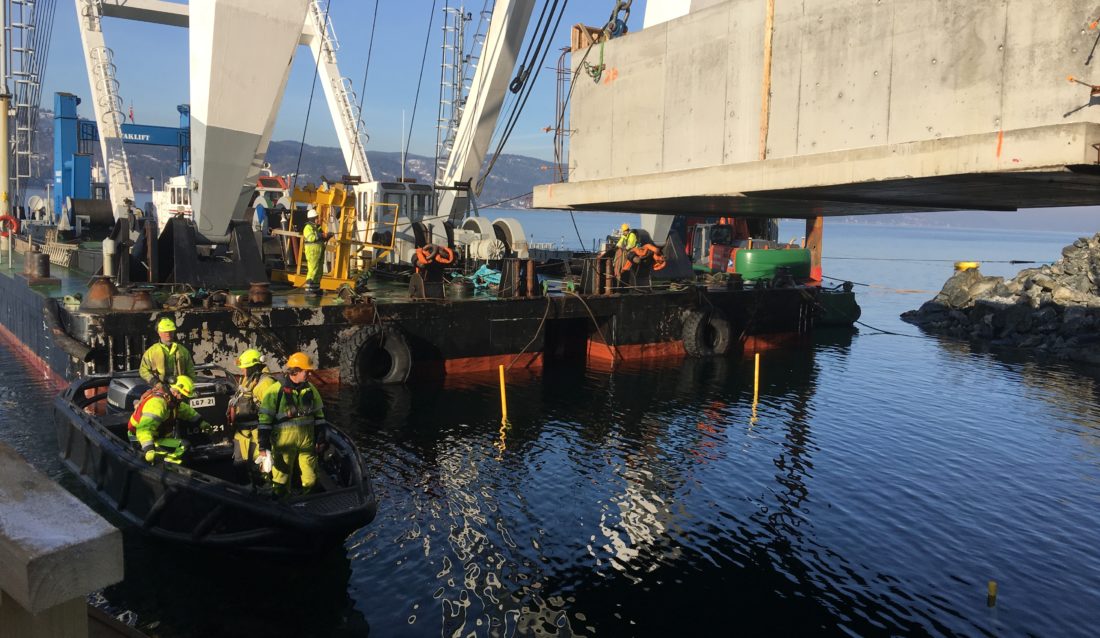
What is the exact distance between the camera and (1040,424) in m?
19.2

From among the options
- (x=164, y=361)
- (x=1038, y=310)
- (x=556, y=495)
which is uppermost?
(x=1038, y=310)

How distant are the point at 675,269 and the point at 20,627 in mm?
28292

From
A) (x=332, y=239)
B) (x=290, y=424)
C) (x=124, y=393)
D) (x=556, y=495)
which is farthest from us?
(x=332, y=239)

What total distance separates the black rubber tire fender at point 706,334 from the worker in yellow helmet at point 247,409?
1729cm

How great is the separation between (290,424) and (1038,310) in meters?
33.8

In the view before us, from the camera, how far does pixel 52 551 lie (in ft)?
6.73

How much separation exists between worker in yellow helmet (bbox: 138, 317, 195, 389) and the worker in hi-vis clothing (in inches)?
412

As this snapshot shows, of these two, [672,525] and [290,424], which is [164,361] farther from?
[672,525]

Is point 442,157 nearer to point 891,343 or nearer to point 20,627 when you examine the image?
point 891,343

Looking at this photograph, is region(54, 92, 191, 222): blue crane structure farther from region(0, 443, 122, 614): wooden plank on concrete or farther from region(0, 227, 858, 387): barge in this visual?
region(0, 443, 122, 614): wooden plank on concrete

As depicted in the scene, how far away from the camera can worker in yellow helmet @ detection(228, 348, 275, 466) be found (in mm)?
10141

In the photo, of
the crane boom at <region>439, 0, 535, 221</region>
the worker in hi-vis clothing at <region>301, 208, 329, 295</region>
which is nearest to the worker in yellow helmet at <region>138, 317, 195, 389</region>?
the worker in hi-vis clothing at <region>301, 208, 329, 295</region>

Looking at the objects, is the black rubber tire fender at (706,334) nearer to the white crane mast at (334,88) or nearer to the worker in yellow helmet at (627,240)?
the worker in yellow helmet at (627,240)

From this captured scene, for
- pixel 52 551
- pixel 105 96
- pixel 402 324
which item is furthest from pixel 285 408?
pixel 105 96
